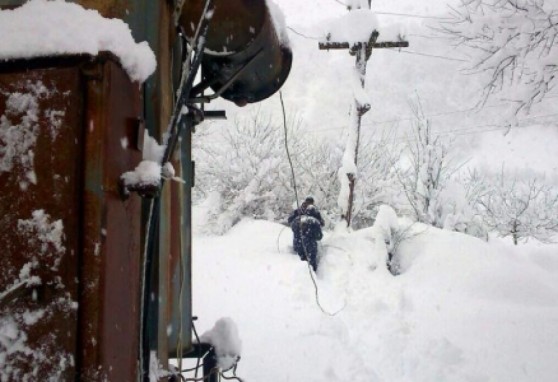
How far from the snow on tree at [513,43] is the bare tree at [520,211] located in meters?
14.8

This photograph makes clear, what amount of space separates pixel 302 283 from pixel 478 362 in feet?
14.2

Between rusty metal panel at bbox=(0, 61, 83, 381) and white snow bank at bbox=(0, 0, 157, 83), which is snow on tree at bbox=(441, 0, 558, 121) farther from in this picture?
rusty metal panel at bbox=(0, 61, 83, 381)

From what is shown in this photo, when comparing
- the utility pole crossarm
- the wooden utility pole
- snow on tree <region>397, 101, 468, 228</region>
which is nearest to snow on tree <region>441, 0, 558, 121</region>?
the wooden utility pole

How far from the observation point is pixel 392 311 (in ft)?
25.2

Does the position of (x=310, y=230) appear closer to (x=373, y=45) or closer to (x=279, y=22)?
(x=373, y=45)

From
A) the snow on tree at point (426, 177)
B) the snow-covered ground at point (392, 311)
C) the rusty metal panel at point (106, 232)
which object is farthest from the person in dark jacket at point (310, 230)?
the rusty metal panel at point (106, 232)

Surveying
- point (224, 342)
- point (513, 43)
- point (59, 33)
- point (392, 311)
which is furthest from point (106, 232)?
point (392, 311)

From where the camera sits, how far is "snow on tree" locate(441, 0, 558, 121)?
19.2ft

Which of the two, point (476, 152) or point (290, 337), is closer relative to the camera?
point (290, 337)

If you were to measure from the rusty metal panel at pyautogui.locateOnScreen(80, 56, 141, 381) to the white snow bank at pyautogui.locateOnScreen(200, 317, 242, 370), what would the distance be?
149 centimetres

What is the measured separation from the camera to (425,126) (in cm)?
1731

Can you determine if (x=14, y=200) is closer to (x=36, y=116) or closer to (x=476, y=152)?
(x=36, y=116)

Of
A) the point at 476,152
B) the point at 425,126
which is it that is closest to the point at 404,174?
the point at 425,126

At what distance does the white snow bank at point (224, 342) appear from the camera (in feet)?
9.10
